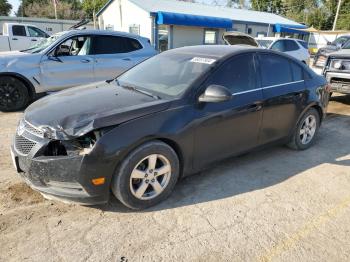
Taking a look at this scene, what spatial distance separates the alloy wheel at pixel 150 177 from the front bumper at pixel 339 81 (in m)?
6.15

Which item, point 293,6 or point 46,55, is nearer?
point 46,55

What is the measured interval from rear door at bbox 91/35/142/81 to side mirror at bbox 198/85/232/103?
459cm

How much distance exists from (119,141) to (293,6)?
6863 cm

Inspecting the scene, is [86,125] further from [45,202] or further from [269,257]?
[269,257]

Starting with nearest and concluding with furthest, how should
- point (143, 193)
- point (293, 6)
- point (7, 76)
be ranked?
point (143, 193) → point (7, 76) → point (293, 6)

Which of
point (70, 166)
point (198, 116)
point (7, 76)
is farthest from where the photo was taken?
point (7, 76)

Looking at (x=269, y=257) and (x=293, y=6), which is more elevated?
(x=293, y=6)

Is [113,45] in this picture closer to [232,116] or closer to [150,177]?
[232,116]

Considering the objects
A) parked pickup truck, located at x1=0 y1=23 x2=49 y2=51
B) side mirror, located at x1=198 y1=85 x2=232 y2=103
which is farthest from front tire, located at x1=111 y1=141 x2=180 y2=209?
parked pickup truck, located at x1=0 y1=23 x2=49 y2=51

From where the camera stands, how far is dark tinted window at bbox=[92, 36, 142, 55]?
7270mm

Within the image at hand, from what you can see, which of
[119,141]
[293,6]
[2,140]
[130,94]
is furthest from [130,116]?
[293,6]

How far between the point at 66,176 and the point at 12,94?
4.70 meters

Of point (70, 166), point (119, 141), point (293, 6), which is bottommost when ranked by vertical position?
point (70, 166)

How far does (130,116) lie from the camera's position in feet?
9.55
